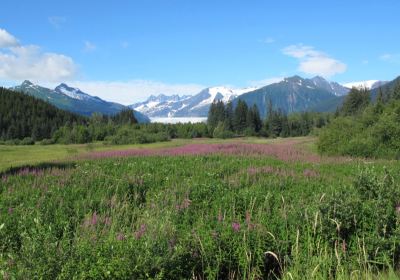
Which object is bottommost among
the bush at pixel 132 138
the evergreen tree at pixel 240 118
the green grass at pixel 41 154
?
the green grass at pixel 41 154

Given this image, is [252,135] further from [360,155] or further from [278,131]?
[360,155]

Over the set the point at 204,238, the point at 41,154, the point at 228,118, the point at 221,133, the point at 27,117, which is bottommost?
the point at 41,154

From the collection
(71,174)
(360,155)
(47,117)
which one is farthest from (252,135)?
(71,174)

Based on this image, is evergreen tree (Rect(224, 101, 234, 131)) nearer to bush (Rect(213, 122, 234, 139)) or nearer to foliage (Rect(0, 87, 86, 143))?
bush (Rect(213, 122, 234, 139))

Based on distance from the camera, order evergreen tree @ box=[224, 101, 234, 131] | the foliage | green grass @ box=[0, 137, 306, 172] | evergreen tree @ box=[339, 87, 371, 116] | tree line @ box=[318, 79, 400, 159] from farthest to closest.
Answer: the foliage
evergreen tree @ box=[224, 101, 234, 131]
evergreen tree @ box=[339, 87, 371, 116]
green grass @ box=[0, 137, 306, 172]
tree line @ box=[318, 79, 400, 159]

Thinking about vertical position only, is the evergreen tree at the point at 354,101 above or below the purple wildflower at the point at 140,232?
above

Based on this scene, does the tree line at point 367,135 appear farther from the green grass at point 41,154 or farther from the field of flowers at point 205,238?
the green grass at point 41,154

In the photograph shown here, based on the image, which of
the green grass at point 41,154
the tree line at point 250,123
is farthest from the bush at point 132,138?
the tree line at point 250,123

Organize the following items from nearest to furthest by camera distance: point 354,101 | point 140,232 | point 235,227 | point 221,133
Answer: point 140,232 → point 235,227 → point 221,133 → point 354,101

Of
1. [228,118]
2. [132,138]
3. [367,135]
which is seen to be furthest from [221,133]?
[367,135]

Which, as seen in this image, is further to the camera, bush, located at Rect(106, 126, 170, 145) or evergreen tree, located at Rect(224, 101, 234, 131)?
evergreen tree, located at Rect(224, 101, 234, 131)

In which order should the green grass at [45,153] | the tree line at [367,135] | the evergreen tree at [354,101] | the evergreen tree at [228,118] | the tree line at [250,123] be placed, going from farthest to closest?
the evergreen tree at [228,118], the tree line at [250,123], the evergreen tree at [354,101], the green grass at [45,153], the tree line at [367,135]

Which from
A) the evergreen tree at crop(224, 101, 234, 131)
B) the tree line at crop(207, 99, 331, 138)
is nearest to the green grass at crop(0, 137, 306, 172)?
the tree line at crop(207, 99, 331, 138)

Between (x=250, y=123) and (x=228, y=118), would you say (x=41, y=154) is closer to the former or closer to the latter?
(x=250, y=123)
